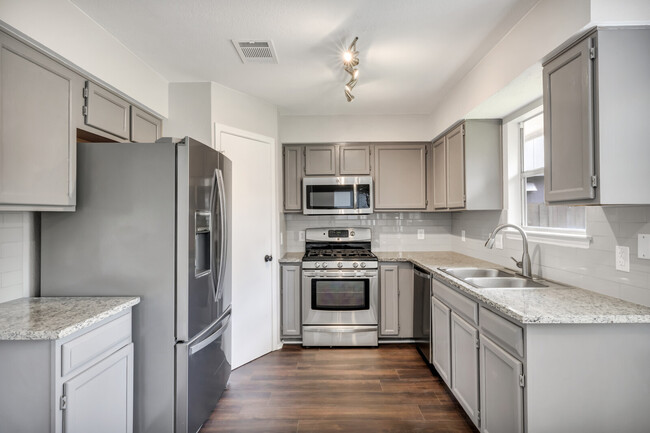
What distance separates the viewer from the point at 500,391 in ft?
5.48

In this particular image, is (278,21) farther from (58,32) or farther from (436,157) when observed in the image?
(436,157)

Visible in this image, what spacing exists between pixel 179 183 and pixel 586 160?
2.07 meters

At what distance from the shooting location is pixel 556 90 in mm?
1666

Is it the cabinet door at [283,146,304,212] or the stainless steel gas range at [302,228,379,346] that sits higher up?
the cabinet door at [283,146,304,212]

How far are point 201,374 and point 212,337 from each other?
0.76 ft

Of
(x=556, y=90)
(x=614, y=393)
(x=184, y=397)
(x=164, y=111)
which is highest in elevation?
(x=164, y=111)

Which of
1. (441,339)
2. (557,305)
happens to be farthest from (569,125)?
(441,339)

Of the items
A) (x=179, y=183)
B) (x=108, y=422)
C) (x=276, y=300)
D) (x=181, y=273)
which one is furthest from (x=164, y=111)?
(x=108, y=422)

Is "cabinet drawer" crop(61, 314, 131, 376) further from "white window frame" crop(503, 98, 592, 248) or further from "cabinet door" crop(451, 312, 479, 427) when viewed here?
"white window frame" crop(503, 98, 592, 248)

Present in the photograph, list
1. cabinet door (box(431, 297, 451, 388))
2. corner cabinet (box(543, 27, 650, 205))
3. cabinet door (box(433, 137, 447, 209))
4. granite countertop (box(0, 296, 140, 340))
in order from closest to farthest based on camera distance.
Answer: granite countertop (box(0, 296, 140, 340)), corner cabinet (box(543, 27, 650, 205)), cabinet door (box(431, 297, 451, 388)), cabinet door (box(433, 137, 447, 209))

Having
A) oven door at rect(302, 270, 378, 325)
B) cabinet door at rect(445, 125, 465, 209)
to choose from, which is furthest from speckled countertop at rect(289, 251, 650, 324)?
oven door at rect(302, 270, 378, 325)

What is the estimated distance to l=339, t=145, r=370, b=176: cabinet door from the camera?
3803mm

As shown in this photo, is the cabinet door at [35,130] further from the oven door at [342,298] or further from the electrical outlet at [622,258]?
the electrical outlet at [622,258]

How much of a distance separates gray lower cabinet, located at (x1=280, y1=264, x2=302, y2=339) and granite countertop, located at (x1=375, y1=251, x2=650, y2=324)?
175 centimetres
